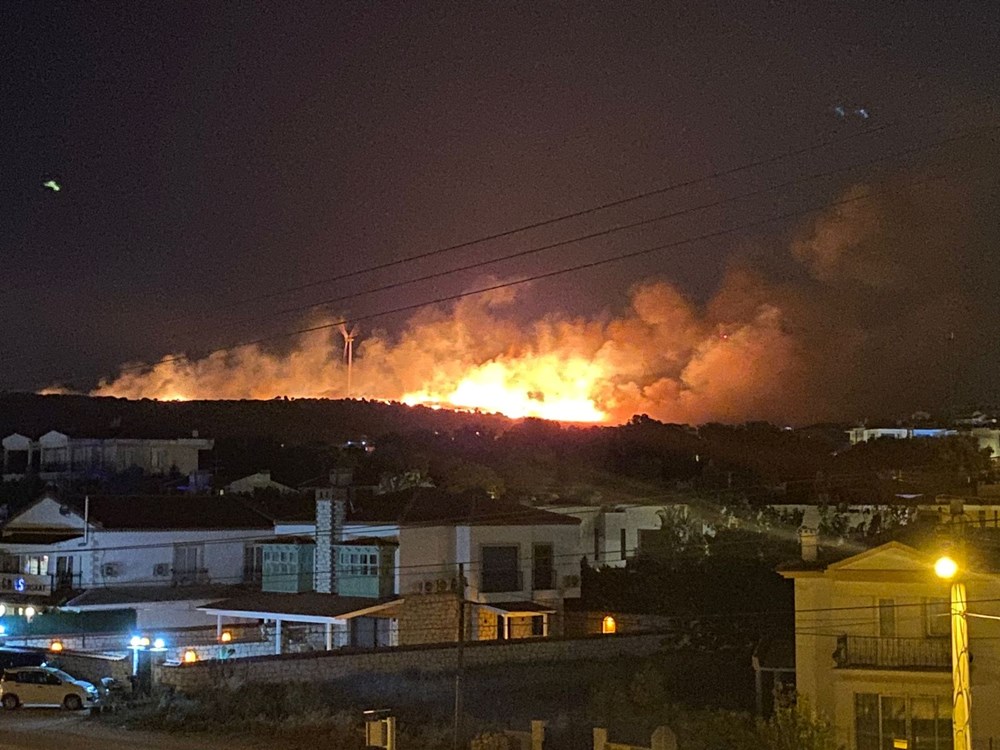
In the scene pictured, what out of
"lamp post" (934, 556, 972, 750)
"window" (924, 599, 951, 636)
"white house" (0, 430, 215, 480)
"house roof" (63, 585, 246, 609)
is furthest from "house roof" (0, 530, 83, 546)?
"lamp post" (934, 556, 972, 750)

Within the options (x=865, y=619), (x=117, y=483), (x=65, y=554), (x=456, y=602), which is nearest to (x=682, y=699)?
(x=865, y=619)

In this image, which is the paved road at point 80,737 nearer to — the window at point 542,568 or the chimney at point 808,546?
the chimney at point 808,546

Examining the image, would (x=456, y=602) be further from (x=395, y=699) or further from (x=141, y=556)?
(x=141, y=556)

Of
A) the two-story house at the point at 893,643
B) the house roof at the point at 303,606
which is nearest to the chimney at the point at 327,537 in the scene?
the house roof at the point at 303,606

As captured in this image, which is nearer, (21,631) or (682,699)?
(682,699)

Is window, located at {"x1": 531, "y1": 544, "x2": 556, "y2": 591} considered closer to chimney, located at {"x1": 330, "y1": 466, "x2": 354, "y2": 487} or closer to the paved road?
chimney, located at {"x1": 330, "y1": 466, "x2": 354, "y2": 487}

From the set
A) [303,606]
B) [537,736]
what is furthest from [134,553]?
[537,736]

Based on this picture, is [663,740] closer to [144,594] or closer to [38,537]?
[144,594]
